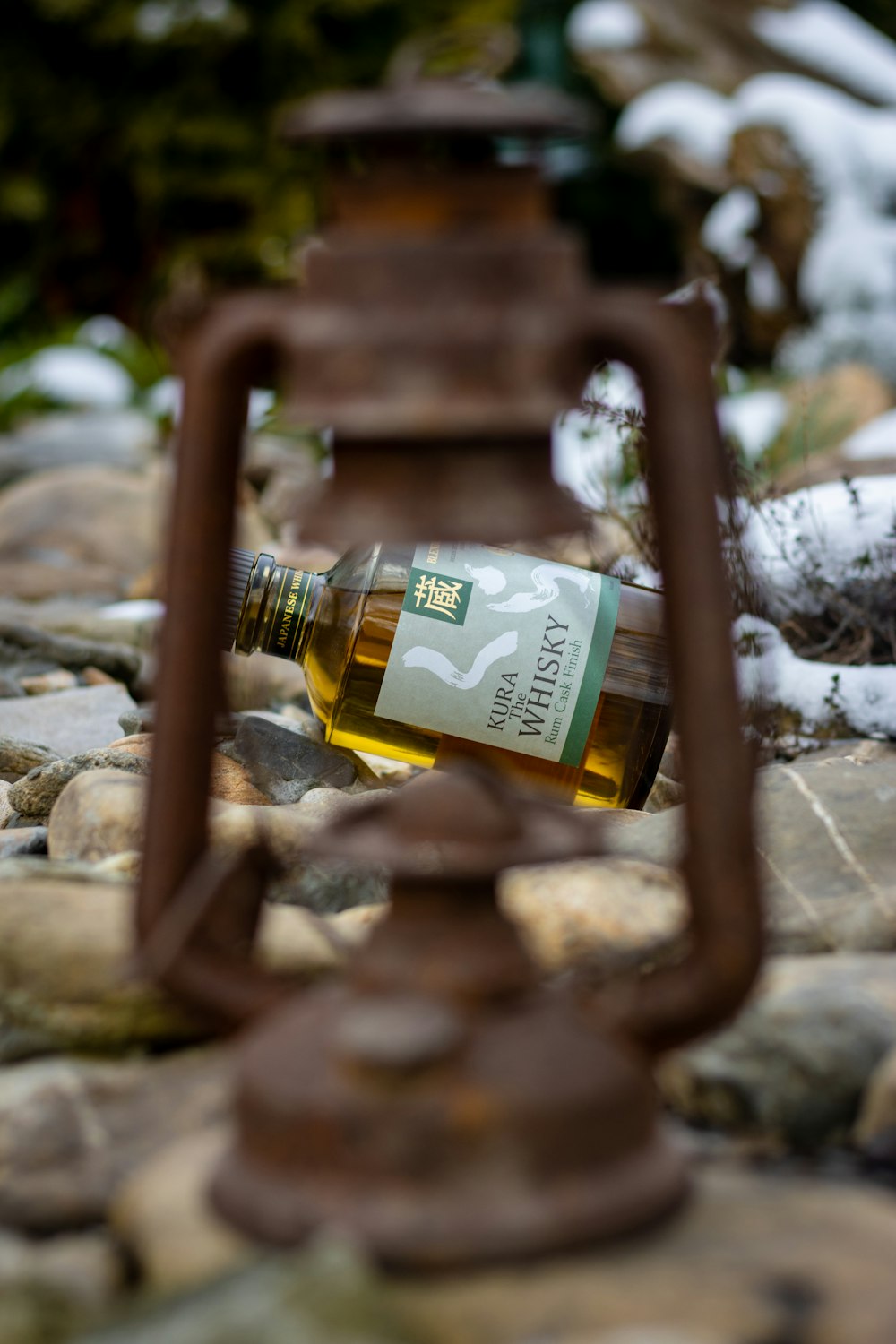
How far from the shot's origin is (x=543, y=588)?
7.58 ft

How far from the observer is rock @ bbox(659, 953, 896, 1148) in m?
1.53

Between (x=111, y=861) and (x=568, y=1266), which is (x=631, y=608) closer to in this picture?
(x=111, y=861)

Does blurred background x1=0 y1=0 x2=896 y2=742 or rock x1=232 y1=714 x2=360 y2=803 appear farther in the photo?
blurred background x1=0 y1=0 x2=896 y2=742

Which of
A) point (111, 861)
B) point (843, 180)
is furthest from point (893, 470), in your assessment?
point (843, 180)

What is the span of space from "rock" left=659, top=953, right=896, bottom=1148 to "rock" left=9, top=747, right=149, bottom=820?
127cm

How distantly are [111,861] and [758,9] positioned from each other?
9.90 m

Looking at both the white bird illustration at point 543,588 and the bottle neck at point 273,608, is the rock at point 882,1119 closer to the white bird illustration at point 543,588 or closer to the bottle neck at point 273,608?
the white bird illustration at point 543,588

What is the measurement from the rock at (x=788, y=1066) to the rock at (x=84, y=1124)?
1.58 ft

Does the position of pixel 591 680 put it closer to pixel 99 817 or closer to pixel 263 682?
pixel 99 817

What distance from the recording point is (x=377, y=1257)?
3.77ft

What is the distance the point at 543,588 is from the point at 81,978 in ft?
3.10

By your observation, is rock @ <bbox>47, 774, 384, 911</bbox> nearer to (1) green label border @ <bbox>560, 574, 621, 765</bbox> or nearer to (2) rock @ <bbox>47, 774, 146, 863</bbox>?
(2) rock @ <bbox>47, 774, 146, 863</bbox>

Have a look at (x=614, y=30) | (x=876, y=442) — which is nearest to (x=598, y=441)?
(x=876, y=442)

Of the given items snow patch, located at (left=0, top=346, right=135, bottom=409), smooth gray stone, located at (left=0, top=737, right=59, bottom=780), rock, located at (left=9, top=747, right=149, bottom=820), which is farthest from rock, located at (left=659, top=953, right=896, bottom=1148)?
snow patch, located at (left=0, top=346, right=135, bottom=409)
